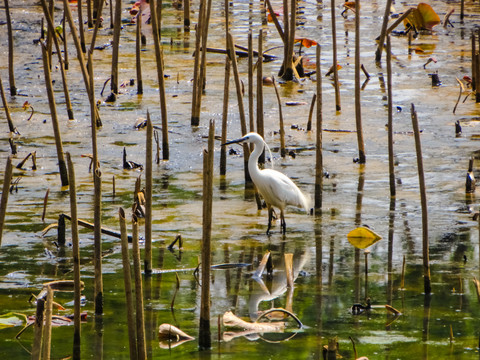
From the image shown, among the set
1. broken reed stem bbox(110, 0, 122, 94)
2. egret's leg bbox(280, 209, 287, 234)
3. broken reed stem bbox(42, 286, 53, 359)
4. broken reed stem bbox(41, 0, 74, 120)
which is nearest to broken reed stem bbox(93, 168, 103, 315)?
broken reed stem bbox(42, 286, 53, 359)

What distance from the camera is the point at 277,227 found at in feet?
24.7

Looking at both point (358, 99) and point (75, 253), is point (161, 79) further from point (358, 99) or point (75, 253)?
point (75, 253)

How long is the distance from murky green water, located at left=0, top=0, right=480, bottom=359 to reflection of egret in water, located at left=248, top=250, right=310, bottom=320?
0.07 ft

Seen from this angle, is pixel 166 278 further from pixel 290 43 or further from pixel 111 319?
pixel 290 43

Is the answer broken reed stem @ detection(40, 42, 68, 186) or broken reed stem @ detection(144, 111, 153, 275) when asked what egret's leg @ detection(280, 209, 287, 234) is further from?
broken reed stem @ detection(40, 42, 68, 186)

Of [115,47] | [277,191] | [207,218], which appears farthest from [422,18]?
[207,218]

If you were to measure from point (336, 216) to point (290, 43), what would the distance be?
13.7 feet

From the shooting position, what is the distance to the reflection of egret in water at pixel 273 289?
567cm

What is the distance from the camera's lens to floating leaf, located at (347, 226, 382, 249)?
6809mm

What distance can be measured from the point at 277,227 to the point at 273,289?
161cm

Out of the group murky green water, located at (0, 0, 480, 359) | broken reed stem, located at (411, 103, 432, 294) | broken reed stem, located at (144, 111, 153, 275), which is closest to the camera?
murky green water, located at (0, 0, 480, 359)

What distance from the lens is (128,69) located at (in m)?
12.9

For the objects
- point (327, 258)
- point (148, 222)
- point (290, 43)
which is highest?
point (290, 43)

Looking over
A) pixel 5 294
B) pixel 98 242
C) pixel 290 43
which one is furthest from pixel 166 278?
pixel 290 43
